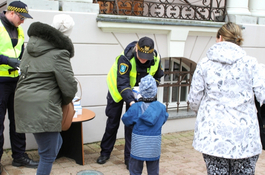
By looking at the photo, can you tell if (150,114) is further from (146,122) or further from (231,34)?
(231,34)

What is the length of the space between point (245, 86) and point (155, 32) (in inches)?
112

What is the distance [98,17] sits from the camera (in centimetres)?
454

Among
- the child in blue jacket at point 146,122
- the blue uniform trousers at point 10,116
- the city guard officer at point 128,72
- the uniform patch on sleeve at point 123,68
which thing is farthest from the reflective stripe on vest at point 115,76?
the blue uniform trousers at point 10,116

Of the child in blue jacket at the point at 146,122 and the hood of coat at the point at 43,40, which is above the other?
the hood of coat at the point at 43,40

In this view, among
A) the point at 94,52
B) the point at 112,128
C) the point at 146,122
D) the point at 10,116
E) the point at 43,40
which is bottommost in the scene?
the point at 112,128

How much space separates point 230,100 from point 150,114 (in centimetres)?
76

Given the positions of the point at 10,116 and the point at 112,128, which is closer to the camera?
the point at 10,116

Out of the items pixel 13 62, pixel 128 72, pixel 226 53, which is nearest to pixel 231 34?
pixel 226 53

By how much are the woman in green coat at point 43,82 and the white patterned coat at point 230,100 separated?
3.82ft

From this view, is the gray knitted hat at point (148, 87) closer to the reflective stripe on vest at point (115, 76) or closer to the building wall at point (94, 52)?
the reflective stripe on vest at point (115, 76)

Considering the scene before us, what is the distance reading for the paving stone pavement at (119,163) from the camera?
3.78m

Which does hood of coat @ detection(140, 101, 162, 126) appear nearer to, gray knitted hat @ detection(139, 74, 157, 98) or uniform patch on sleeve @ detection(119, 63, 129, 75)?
gray knitted hat @ detection(139, 74, 157, 98)

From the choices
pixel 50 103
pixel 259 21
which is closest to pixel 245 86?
pixel 50 103

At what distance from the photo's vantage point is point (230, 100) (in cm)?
241
